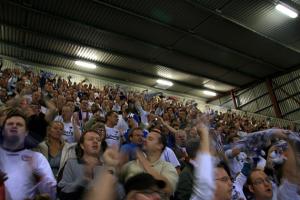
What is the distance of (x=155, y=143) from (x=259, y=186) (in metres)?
1.21

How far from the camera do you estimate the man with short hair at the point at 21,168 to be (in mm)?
2533

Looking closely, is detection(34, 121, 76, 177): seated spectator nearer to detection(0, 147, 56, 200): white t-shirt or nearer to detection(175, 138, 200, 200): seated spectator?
detection(0, 147, 56, 200): white t-shirt

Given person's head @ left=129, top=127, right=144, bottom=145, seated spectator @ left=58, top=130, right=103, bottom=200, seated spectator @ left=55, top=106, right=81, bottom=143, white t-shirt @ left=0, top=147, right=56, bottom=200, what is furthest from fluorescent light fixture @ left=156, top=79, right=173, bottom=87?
white t-shirt @ left=0, top=147, right=56, bottom=200

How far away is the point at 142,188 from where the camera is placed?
1.75 m

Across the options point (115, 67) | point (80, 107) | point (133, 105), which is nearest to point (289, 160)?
point (80, 107)

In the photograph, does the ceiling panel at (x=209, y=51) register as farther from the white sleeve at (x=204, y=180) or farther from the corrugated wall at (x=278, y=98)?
the white sleeve at (x=204, y=180)

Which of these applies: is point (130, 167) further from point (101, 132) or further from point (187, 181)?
point (101, 132)

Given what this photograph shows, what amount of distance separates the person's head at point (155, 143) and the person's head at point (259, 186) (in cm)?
103

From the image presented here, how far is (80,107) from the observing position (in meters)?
6.75

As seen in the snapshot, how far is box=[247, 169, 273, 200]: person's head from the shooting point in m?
2.99

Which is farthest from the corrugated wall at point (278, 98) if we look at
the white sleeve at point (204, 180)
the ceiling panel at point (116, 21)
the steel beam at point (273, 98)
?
the white sleeve at point (204, 180)

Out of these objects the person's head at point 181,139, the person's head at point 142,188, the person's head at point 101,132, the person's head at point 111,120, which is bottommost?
the person's head at point 142,188

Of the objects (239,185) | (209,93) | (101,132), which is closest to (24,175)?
(101,132)

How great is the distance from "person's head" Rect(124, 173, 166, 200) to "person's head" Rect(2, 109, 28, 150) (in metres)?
1.48
